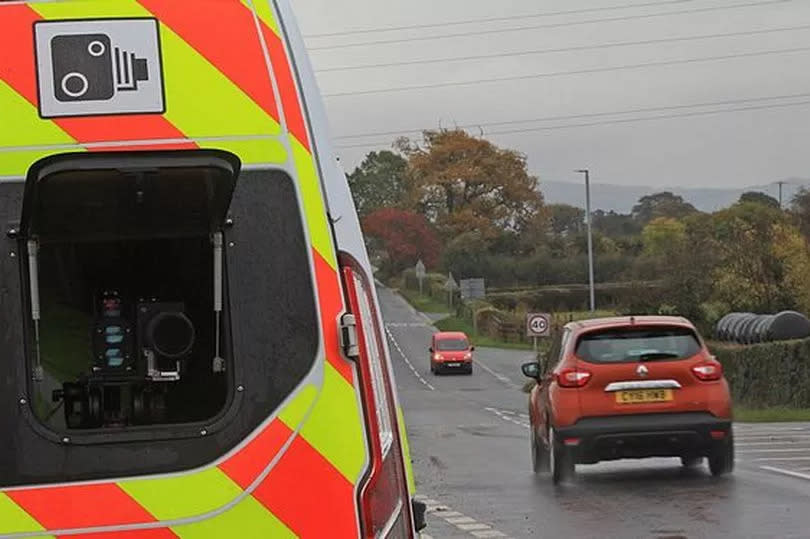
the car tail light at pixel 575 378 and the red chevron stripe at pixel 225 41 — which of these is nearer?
the red chevron stripe at pixel 225 41

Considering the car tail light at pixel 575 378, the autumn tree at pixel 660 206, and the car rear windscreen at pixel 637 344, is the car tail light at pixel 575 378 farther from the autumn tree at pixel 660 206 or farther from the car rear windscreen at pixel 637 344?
the autumn tree at pixel 660 206

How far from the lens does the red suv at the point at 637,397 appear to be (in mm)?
15758

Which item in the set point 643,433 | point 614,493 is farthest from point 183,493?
point 643,433

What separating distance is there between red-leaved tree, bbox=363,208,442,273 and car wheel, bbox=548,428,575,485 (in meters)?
96.3

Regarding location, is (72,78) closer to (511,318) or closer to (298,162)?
(298,162)

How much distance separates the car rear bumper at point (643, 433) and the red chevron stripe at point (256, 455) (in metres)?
12.3

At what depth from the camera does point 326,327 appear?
150 inches

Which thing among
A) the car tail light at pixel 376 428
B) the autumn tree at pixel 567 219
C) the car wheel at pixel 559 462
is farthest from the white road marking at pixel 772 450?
the autumn tree at pixel 567 219

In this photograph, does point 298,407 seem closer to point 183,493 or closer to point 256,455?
point 256,455

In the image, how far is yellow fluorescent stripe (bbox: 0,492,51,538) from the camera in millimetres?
3562

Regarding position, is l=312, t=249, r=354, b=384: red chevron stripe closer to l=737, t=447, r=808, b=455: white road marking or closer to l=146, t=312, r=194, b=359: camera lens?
l=146, t=312, r=194, b=359: camera lens

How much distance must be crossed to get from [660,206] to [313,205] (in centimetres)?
13845

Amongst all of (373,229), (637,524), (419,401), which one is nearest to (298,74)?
(637,524)

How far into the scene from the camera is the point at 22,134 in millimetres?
3736
